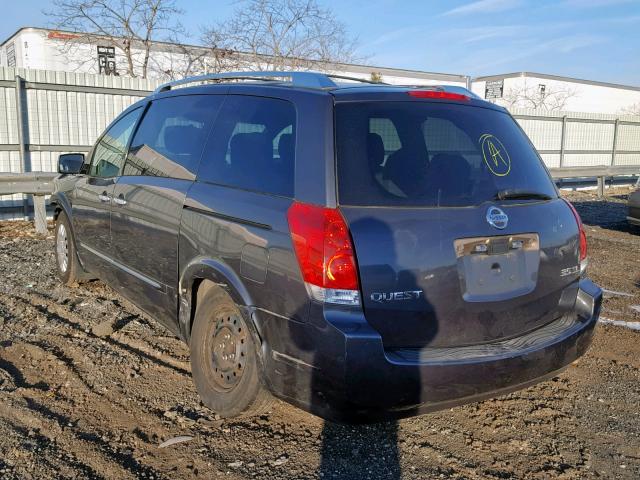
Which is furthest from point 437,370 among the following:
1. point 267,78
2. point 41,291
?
point 41,291

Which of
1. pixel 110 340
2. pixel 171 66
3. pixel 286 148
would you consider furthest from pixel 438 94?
pixel 171 66

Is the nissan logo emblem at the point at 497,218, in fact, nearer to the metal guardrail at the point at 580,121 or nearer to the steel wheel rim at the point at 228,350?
the steel wheel rim at the point at 228,350

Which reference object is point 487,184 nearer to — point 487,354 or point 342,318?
point 487,354

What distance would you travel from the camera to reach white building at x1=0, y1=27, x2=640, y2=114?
18.4m

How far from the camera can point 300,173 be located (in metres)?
2.86

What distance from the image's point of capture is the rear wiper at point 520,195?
3.05m

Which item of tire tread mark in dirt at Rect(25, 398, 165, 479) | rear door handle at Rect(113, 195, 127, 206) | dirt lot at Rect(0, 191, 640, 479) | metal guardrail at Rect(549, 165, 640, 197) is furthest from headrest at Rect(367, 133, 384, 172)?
metal guardrail at Rect(549, 165, 640, 197)

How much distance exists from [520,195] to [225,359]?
1.85m

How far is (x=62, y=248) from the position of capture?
6.02 metres

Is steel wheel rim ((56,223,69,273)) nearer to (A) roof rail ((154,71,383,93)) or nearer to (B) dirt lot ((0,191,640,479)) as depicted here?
(B) dirt lot ((0,191,640,479))

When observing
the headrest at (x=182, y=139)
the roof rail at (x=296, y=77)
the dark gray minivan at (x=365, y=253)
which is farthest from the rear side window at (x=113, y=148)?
the dark gray minivan at (x=365, y=253)

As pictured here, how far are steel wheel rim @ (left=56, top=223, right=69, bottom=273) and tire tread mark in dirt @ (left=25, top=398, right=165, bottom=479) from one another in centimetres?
255

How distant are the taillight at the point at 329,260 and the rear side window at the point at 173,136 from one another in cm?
128

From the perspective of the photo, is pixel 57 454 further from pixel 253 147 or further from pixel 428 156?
pixel 428 156
